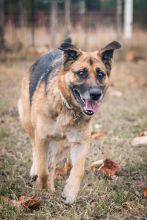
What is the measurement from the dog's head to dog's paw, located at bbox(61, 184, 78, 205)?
785mm

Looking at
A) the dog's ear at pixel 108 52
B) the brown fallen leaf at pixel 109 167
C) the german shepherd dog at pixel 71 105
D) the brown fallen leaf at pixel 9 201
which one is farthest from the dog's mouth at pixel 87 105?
the brown fallen leaf at pixel 9 201

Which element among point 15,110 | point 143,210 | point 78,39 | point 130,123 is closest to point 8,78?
point 15,110

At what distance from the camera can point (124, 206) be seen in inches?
194

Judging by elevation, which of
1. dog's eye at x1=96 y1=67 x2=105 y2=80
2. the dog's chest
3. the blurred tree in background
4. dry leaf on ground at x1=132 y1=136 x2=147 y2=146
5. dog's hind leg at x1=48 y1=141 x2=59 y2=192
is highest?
dog's eye at x1=96 y1=67 x2=105 y2=80

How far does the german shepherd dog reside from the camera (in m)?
5.26

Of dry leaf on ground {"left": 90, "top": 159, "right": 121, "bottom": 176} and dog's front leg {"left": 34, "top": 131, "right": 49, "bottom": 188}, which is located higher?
dog's front leg {"left": 34, "top": 131, "right": 49, "bottom": 188}

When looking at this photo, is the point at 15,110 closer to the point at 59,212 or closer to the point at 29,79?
A: the point at 29,79

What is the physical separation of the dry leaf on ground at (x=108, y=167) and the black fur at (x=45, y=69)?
117cm

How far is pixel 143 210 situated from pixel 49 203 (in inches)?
35.9

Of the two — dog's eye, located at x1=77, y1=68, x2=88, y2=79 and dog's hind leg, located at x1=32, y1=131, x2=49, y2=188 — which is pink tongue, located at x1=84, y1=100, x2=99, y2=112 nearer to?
dog's eye, located at x1=77, y1=68, x2=88, y2=79

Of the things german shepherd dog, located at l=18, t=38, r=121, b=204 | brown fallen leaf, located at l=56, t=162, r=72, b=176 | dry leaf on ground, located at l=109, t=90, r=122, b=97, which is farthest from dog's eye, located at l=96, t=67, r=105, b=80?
dry leaf on ground, located at l=109, t=90, r=122, b=97

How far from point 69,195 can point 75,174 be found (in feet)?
0.91

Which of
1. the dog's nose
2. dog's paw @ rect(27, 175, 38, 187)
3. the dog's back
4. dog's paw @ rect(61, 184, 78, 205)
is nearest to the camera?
dog's paw @ rect(61, 184, 78, 205)

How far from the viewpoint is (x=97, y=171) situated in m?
6.06
